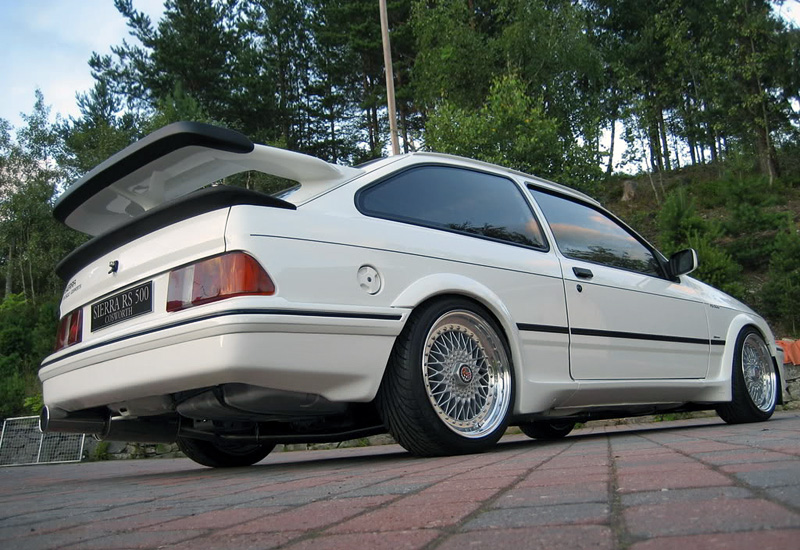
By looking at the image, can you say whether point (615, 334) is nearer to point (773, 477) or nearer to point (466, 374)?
point (466, 374)

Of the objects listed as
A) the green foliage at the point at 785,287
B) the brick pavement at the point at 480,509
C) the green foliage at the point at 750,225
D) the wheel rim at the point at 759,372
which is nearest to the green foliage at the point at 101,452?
the brick pavement at the point at 480,509

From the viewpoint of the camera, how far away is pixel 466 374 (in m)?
3.80

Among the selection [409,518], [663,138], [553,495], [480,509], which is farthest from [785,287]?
[663,138]

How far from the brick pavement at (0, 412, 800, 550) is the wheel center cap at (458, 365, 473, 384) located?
623mm

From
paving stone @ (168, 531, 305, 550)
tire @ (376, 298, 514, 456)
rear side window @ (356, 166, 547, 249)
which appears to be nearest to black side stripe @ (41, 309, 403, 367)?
tire @ (376, 298, 514, 456)

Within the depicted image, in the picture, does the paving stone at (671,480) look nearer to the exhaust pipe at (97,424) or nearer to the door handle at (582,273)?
the door handle at (582,273)

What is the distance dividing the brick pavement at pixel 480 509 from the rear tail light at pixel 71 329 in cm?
104

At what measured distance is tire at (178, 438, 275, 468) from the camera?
15.3 ft

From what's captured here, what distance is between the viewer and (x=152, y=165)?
3.78 meters

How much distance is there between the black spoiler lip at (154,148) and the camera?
3424mm

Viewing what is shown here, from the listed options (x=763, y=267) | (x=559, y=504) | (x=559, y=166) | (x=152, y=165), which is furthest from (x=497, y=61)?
(x=559, y=504)

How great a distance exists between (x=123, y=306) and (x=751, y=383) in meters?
4.81

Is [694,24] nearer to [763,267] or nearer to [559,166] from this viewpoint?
[559,166]

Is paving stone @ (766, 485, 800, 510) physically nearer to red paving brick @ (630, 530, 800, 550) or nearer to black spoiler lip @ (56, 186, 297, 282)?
red paving brick @ (630, 530, 800, 550)
